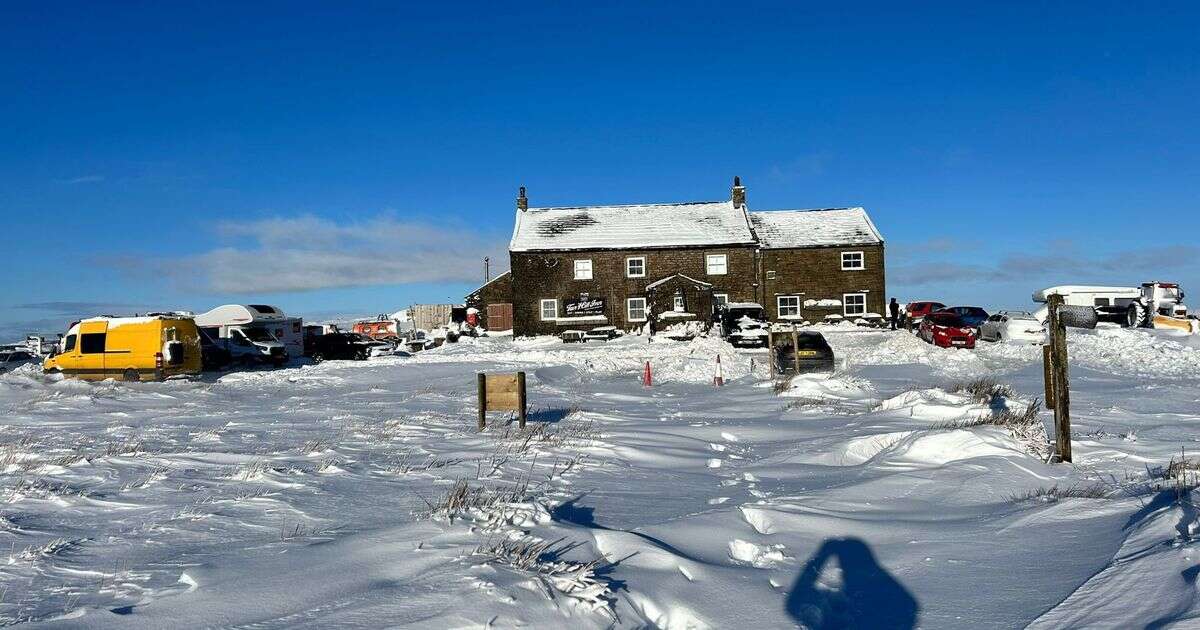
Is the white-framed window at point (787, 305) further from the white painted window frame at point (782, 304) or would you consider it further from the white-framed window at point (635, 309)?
the white-framed window at point (635, 309)

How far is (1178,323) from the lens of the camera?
31.6 m

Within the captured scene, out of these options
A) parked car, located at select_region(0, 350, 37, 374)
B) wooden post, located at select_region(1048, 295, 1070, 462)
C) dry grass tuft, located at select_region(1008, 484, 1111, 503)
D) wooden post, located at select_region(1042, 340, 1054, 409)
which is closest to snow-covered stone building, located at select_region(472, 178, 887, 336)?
parked car, located at select_region(0, 350, 37, 374)

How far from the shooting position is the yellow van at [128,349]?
69.4 ft

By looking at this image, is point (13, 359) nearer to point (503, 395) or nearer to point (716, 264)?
point (503, 395)

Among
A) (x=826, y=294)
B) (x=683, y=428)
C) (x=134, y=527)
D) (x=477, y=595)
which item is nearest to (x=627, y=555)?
(x=477, y=595)

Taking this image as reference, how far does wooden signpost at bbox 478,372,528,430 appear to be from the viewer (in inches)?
453

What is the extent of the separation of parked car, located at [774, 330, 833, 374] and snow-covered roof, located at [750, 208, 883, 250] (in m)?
22.9

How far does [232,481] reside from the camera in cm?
714

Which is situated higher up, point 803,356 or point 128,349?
point 128,349

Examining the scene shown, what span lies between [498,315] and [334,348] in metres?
16.6

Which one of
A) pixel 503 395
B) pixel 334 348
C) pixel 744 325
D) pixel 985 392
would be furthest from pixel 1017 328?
pixel 334 348

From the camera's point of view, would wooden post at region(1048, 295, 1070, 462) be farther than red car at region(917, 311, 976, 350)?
No

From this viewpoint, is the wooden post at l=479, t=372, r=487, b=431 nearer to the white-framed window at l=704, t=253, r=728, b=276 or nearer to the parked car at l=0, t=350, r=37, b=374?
the parked car at l=0, t=350, r=37, b=374

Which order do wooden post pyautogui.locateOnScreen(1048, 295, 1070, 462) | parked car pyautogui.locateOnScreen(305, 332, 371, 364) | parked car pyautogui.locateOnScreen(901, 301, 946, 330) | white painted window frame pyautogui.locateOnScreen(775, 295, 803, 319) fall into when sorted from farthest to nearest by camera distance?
1. white painted window frame pyautogui.locateOnScreen(775, 295, 803, 319)
2. parked car pyautogui.locateOnScreen(901, 301, 946, 330)
3. parked car pyautogui.locateOnScreen(305, 332, 371, 364)
4. wooden post pyautogui.locateOnScreen(1048, 295, 1070, 462)
